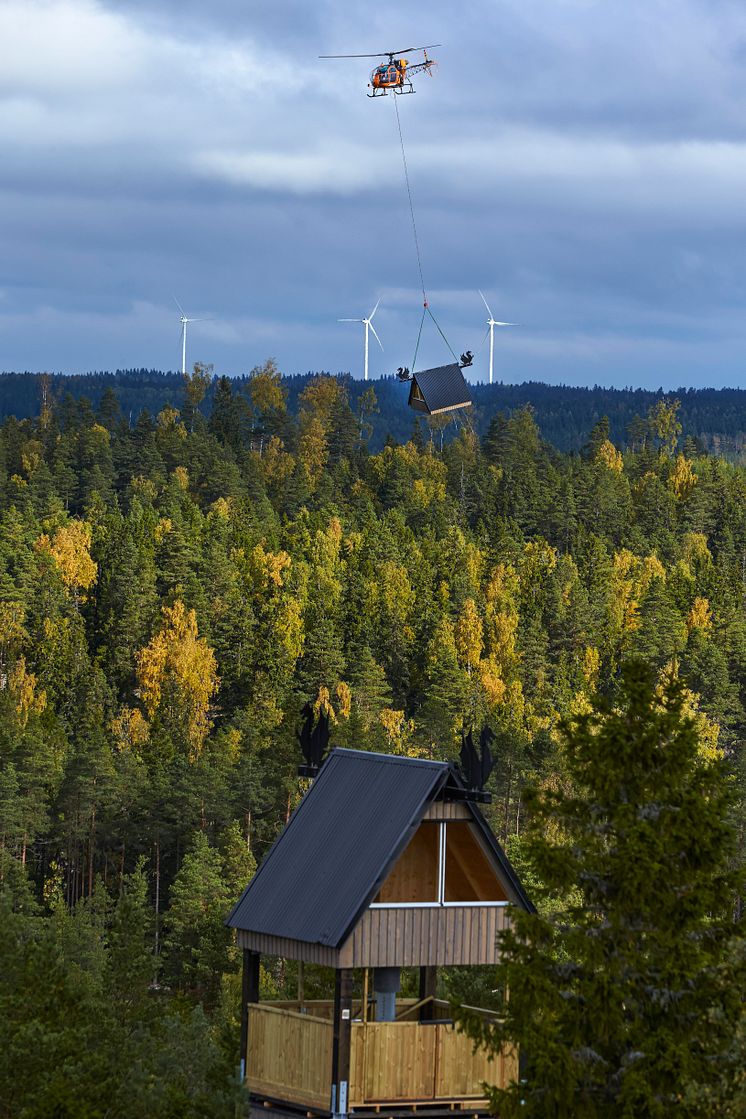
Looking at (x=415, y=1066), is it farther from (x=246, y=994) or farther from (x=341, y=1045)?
(x=246, y=994)

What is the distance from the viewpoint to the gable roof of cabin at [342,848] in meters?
25.7

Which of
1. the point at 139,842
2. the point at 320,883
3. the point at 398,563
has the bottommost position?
the point at 139,842

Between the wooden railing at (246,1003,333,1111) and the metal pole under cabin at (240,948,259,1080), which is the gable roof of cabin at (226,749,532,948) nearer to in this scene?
the metal pole under cabin at (240,948,259,1080)

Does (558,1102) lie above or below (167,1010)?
above

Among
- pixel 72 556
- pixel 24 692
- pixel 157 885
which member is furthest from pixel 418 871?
pixel 72 556

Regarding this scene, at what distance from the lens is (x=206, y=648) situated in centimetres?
14538

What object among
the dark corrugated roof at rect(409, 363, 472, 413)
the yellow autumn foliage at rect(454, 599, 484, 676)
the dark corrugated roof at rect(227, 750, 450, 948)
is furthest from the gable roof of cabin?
the yellow autumn foliage at rect(454, 599, 484, 676)

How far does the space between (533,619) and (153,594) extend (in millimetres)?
36282

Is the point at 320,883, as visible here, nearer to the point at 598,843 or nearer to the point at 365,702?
the point at 598,843

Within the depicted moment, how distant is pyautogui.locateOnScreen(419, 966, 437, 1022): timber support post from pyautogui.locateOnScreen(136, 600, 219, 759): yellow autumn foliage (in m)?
109

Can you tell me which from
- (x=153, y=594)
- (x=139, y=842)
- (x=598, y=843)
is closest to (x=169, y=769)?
(x=139, y=842)

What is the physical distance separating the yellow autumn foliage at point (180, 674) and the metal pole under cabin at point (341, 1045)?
11274cm

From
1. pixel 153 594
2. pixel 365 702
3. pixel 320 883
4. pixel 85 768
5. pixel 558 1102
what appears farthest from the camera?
pixel 153 594

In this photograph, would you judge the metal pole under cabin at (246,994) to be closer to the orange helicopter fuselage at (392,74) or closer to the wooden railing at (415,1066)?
the wooden railing at (415,1066)
